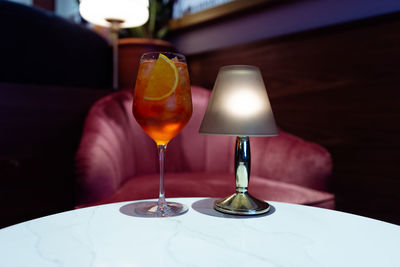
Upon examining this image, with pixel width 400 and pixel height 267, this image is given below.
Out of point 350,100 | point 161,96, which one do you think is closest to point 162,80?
point 161,96

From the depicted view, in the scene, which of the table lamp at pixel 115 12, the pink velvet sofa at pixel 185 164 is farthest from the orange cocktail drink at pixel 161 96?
the table lamp at pixel 115 12

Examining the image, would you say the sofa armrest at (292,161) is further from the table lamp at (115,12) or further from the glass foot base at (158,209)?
the table lamp at (115,12)

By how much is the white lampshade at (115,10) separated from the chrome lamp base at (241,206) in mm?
1826

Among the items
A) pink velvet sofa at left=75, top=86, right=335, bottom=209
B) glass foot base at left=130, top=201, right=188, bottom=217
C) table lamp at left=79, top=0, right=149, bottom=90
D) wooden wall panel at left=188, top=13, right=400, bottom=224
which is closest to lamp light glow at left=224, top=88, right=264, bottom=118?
glass foot base at left=130, top=201, right=188, bottom=217

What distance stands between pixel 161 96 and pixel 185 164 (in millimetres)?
1090

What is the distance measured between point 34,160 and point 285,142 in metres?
1.22

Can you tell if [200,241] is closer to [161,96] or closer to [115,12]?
[161,96]

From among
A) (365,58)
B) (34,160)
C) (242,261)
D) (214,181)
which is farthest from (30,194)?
(365,58)

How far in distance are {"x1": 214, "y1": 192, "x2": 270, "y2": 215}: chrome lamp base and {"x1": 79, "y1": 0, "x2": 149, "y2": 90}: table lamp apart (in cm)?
163

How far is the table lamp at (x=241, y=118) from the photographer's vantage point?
66 cm

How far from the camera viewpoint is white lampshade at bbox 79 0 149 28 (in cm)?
215

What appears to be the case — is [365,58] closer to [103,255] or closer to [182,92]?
[182,92]

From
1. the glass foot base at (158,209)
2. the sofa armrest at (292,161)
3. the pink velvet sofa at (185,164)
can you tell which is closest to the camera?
the glass foot base at (158,209)

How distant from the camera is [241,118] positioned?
675 millimetres
